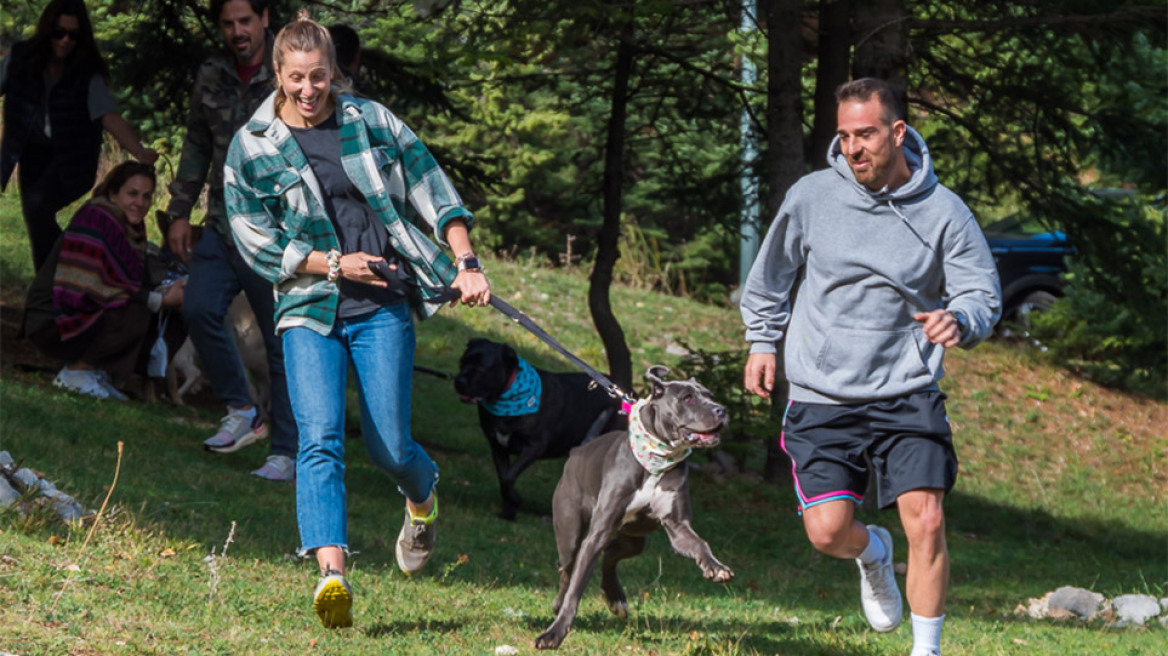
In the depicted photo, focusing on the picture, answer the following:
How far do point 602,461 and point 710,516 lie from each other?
5.60 m

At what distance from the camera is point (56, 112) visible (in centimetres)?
1031

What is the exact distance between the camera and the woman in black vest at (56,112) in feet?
32.8

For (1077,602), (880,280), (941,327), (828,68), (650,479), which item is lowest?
(1077,602)

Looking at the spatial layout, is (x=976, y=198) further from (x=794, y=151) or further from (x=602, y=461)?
(x=602, y=461)

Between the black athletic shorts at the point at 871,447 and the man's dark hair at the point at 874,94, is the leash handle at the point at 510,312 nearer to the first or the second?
the black athletic shorts at the point at 871,447

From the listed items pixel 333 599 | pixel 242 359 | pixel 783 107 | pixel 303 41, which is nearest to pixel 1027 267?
pixel 783 107

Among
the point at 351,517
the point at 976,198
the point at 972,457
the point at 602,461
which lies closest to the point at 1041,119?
the point at 976,198

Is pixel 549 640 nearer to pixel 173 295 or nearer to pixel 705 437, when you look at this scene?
pixel 705 437

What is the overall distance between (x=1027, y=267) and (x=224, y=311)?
13.9 meters

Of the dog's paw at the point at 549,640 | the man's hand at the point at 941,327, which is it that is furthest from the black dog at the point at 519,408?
the man's hand at the point at 941,327

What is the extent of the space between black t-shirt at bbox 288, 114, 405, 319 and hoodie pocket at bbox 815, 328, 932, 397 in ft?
5.23

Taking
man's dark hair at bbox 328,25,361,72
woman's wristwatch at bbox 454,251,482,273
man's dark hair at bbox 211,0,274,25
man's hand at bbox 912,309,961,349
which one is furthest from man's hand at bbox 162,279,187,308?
man's hand at bbox 912,309,961,349

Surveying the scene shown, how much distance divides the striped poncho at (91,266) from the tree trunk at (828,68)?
535cm

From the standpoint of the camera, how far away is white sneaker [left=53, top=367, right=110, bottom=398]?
10258 millimetres
